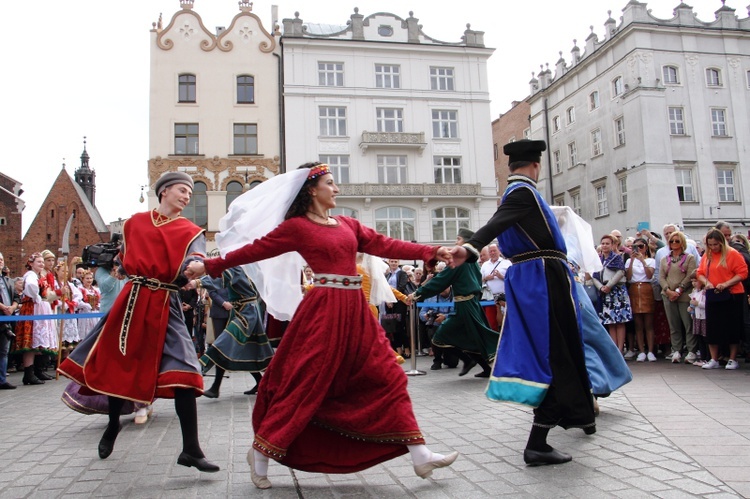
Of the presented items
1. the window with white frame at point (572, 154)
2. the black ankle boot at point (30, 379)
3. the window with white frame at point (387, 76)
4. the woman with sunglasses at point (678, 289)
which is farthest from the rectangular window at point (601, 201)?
the black ankle boot at point (30, 379)

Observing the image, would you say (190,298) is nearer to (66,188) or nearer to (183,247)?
(183,247)

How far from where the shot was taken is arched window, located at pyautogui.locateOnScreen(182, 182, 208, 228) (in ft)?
118

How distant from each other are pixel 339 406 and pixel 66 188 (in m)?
84.1

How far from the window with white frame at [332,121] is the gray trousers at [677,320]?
28.5 metres

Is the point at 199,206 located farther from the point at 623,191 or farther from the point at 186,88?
the point at 623,191

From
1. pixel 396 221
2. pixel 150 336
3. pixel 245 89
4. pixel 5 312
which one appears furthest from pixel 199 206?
pixel 150 336

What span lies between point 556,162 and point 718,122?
11.0 m

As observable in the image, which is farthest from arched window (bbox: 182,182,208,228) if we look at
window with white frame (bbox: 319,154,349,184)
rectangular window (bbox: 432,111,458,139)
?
rectangular window (bbox: 432,111,458,139)

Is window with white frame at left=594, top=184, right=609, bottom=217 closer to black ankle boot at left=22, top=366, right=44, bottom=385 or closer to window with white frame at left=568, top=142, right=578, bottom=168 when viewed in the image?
window with white frame at left=568, top=142, right=578, bottom=168

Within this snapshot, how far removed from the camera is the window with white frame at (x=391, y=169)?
37812 millimetres

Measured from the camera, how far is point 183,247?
498 centimetres

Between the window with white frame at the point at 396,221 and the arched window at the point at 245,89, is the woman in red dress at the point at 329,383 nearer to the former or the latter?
the window with white frame at the point at 396,221

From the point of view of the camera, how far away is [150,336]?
187 inches

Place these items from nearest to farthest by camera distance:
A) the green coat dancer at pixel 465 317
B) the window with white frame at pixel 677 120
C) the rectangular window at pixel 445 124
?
the green coat dancer at pixel 465 317, the window with white frame at pixel 677 120, the rectangular window at pixel 445 124
